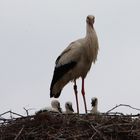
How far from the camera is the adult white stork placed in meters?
13.1

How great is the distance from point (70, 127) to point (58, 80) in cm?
336

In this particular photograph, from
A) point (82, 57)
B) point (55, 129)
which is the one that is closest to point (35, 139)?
point (55, 129)

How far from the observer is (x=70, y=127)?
33.5 feet

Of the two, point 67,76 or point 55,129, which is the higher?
point 67,76

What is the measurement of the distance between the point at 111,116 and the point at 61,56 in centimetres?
308

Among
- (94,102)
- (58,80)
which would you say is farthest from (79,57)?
(94,102)

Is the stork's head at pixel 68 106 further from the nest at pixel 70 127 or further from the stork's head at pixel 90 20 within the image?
the nest at pixel 70 127

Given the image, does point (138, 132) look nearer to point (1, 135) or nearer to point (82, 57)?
point (1, 135)

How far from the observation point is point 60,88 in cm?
1363

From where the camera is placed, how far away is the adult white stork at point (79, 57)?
43.1ft

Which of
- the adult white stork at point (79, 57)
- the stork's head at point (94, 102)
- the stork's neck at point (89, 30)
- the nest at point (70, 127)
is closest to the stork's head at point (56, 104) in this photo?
the adult white stork at point (79, 57)

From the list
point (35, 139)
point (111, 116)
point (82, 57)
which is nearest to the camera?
point (35, 139)

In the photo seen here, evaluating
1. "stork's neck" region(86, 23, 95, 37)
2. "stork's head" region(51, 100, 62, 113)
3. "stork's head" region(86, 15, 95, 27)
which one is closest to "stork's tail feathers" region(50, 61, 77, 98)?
"stork's head" region(51, 100, 62, 113)

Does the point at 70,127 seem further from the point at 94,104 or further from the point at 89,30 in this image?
the point at 89,30
